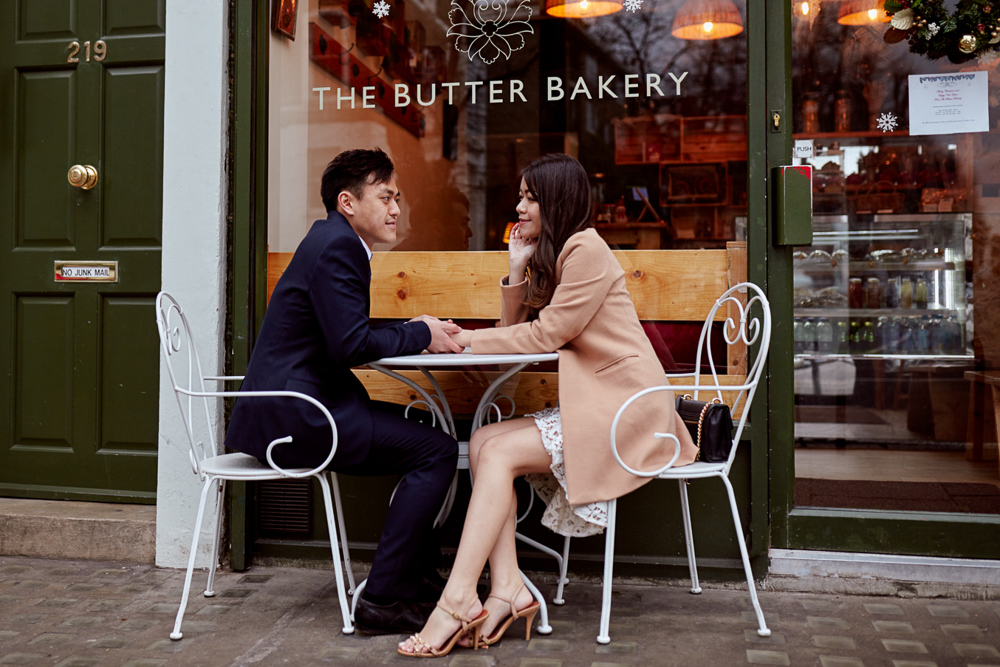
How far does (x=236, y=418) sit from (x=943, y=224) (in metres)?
3.93

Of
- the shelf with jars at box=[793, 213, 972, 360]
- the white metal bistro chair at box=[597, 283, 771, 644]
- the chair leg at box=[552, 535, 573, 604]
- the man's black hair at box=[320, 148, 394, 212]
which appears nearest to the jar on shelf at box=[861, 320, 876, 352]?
the shelf with jars at box=[793, 213, 972, 360]

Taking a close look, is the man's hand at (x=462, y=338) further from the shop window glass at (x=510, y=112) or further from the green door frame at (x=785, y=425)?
the green door frame at (x=785, y=425)

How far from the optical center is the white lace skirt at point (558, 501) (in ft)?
8.61

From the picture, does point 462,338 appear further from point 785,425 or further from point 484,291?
point 785,425

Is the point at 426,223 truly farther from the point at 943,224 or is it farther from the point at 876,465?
the point at 943,224

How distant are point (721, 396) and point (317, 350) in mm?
1503

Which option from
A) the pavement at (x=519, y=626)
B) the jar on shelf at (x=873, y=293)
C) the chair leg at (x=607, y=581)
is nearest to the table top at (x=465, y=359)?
the chair leg at (x=607, y=581)

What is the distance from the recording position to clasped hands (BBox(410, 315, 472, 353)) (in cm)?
280

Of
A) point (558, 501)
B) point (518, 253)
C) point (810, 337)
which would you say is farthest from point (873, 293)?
point (558, 501)

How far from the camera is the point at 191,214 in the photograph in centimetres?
345

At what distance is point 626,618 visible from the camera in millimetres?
2852

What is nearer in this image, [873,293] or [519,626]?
[519,626]

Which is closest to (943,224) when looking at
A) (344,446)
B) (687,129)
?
(687,129)

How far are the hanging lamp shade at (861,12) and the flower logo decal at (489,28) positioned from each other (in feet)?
4.24
